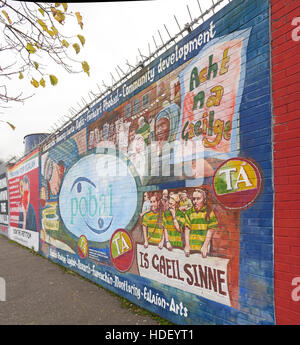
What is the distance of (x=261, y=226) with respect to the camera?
2.72 meters

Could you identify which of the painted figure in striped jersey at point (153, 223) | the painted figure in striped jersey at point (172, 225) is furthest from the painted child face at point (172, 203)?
the painted figure in striped jersey at point (153, 223)

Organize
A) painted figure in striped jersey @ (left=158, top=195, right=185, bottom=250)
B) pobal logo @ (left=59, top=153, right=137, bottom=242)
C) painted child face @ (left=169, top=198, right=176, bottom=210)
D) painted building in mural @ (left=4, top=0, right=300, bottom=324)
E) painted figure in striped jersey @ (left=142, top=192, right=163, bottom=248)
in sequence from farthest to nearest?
pobal logo @ (left=59, top=153, right=137, bottom=242), painted figure in striped jersey @ (left=142, top=192, right=163, bottom=248), painted child face @ (left=169, top=198, right=176, bottom=210), painted figure in striped jersey @ (left=158, top=195, right=185, bottom=250), painted building in mural @ (left=4, top=0, right=300, bottom=324)

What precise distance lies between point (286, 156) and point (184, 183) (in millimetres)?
1536

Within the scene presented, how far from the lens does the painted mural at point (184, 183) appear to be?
295cm

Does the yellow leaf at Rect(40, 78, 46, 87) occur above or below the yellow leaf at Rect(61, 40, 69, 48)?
below

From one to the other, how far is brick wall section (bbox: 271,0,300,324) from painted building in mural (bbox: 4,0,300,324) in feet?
0.28

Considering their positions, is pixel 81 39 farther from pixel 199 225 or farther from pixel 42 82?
pixel 199 225

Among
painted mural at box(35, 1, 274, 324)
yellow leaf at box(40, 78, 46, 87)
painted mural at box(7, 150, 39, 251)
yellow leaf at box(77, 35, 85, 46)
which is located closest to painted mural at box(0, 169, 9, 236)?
painted mural at box(7, 150, 39, 251)

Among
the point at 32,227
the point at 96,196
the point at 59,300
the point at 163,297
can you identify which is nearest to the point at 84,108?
the point at 96,196

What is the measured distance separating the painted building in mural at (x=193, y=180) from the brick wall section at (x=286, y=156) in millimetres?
87

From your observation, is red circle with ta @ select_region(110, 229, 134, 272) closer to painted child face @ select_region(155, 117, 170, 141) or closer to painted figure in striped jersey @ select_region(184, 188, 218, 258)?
painted figure in striped jersey @ select_region(184, 188, 218, 258)

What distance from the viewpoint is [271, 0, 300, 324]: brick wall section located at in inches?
96.0

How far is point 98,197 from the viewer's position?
610 cm

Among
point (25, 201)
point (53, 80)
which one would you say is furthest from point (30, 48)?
point (25, 201)
